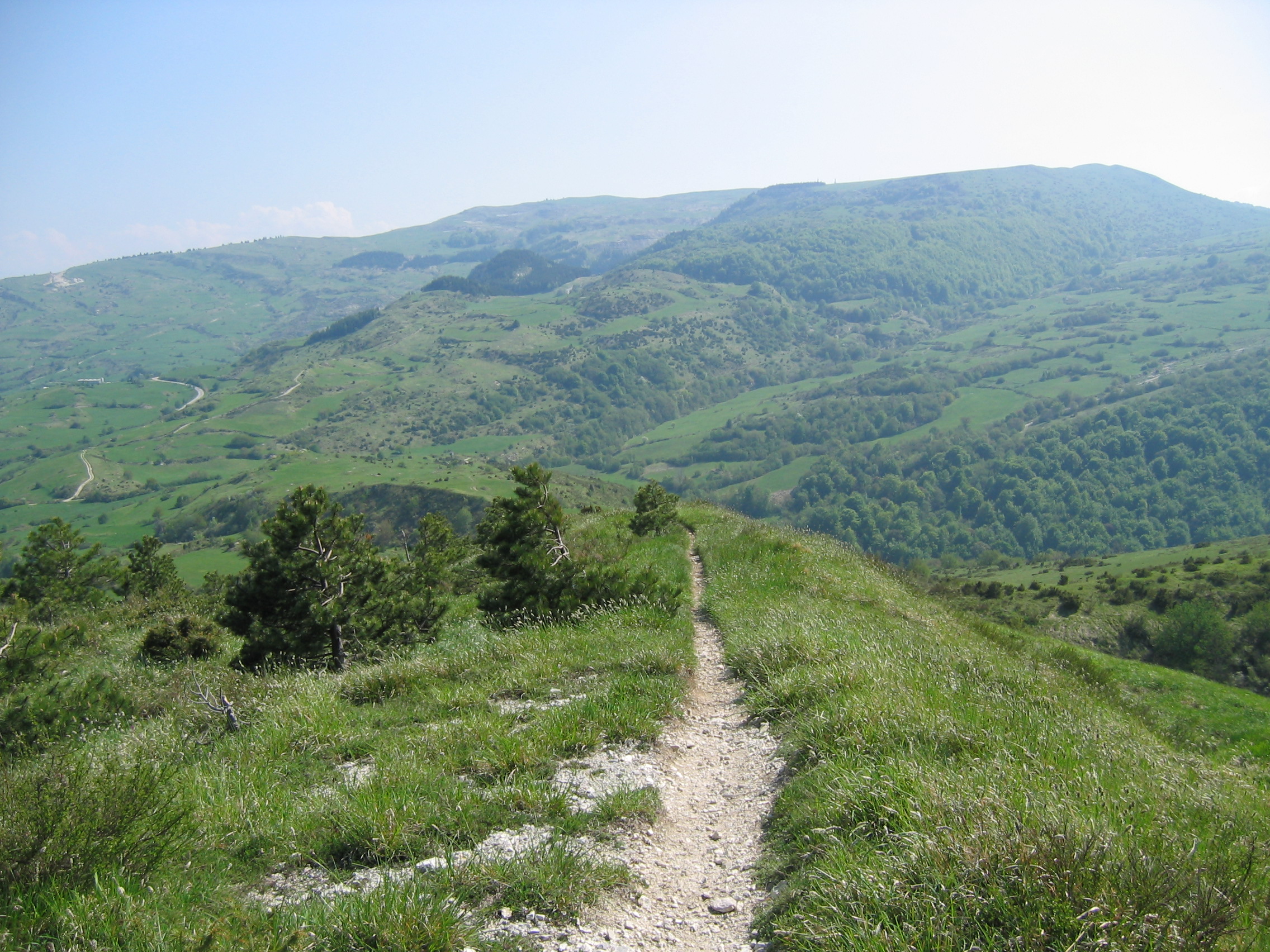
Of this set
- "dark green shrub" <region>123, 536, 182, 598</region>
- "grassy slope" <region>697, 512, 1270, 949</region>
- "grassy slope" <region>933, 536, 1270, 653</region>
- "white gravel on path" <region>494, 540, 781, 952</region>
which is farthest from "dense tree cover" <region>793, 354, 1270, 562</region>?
"white gravel on path" <region>494, 540, 781, 952</region>

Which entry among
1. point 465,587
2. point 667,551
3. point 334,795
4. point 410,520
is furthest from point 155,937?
point 410,520

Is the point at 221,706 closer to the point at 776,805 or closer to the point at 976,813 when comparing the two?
the point at 776,805

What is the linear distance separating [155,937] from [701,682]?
7.64m

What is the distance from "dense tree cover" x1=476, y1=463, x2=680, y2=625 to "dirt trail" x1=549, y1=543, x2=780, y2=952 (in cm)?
440

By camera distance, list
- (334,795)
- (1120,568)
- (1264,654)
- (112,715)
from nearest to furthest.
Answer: (334,795) < (112,715) < (1264,654) < (1120,568)

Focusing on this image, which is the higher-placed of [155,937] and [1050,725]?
[155,937]

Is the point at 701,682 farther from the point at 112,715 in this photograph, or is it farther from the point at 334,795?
the point at 112,715

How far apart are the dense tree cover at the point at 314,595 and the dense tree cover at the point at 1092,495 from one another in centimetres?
16269

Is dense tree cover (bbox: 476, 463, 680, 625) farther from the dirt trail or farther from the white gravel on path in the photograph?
the white gravel on path

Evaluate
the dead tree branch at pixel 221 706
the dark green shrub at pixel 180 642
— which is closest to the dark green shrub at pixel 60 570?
the dark green shrub at pixel 180 642

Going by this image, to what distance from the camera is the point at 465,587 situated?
2508cm

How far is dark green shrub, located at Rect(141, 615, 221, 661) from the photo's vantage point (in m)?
14.8

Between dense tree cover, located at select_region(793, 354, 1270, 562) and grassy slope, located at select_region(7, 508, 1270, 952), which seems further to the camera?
dense tree cover, located at select_region(793, 354, 1270, 562)

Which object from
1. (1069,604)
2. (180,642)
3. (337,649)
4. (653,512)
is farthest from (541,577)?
(1069,604)
